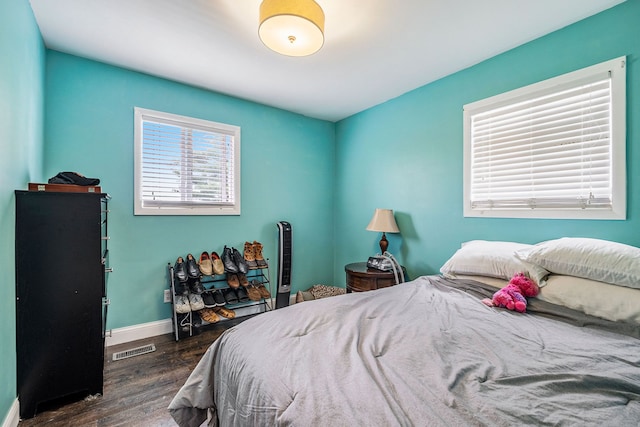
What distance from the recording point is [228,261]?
2922 mm

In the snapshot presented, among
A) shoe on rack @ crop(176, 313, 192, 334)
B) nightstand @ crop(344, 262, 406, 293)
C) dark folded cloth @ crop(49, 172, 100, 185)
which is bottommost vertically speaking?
shoe on rack @ crop(176, 313, 192, 334)

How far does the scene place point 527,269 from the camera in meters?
1.68

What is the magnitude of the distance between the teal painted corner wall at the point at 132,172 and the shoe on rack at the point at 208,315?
14.4 inches

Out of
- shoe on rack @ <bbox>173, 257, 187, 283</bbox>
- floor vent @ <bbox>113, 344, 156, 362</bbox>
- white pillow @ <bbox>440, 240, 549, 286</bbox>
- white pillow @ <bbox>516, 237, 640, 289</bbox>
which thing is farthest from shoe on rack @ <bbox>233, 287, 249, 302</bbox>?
white pillow @ <bbox>516, 237, 640, 289</bbox>

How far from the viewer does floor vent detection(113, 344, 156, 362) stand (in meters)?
2.31

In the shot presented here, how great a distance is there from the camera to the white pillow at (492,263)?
5.54 feet

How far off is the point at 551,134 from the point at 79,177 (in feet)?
10.9

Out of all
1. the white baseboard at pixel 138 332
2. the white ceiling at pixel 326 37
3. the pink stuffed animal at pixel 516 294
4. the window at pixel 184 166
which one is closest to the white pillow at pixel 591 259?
the pink stuffed animal at pixel 516 294

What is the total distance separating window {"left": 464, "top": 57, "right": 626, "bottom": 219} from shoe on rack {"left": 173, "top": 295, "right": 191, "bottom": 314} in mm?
2668

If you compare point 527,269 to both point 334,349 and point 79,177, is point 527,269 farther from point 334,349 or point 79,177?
point 79,177

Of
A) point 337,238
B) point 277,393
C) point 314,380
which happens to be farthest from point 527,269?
point 337,238

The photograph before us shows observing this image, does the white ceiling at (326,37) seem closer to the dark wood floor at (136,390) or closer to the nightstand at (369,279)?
the nightstand at (369,279)

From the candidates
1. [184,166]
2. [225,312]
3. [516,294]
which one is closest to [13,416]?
[225,312]

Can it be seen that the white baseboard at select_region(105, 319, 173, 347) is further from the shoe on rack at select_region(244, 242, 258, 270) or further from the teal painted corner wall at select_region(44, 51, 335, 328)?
the shoe on rack at select_region(244, 242, 258, 270)
